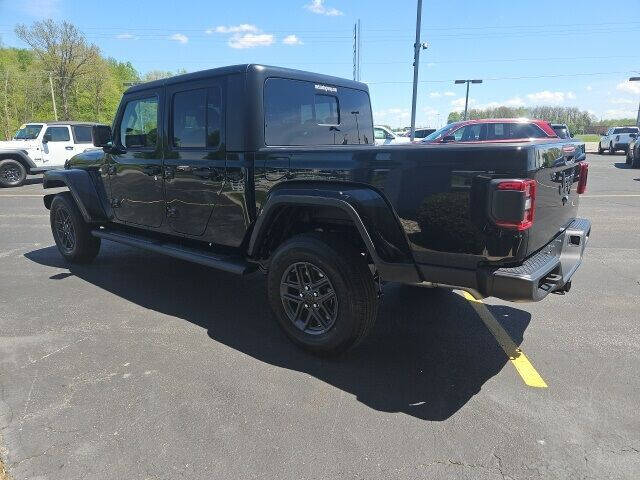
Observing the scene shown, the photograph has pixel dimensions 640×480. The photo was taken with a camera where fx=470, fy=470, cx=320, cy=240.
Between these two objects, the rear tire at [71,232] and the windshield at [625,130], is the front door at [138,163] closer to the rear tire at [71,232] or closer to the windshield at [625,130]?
the rear tire at [71,232]

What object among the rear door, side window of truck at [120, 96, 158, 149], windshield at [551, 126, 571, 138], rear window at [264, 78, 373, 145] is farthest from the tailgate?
windshield at [551, 126, 571, 138]

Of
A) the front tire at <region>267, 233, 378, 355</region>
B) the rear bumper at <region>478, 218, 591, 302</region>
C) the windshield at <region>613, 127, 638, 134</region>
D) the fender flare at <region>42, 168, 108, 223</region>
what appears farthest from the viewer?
the windshield at <region>613, 127, 638, 134</region>

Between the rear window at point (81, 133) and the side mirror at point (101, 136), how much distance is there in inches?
492

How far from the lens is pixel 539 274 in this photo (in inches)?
103

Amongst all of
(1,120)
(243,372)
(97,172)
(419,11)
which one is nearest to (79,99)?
(1,120)

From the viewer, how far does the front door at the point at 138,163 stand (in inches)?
176

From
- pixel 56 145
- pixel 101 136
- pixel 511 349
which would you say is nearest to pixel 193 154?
pixel 101 136

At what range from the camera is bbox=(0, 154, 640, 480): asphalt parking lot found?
236cm

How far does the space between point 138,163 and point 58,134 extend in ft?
43.1

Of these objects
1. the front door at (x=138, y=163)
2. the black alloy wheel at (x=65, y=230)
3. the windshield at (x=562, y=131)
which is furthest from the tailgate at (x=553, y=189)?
the windshield at (x=562, y=131)

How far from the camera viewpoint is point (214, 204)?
3912mm

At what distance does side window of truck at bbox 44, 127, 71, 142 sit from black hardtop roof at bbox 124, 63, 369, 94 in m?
12.8

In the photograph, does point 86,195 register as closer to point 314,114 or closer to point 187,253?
point 187,253

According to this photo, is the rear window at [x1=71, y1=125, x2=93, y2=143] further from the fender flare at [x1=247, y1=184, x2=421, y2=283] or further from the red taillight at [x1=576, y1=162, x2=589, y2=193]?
the red taillight at [x1=576, y1=162, x2=589, y2=193]
